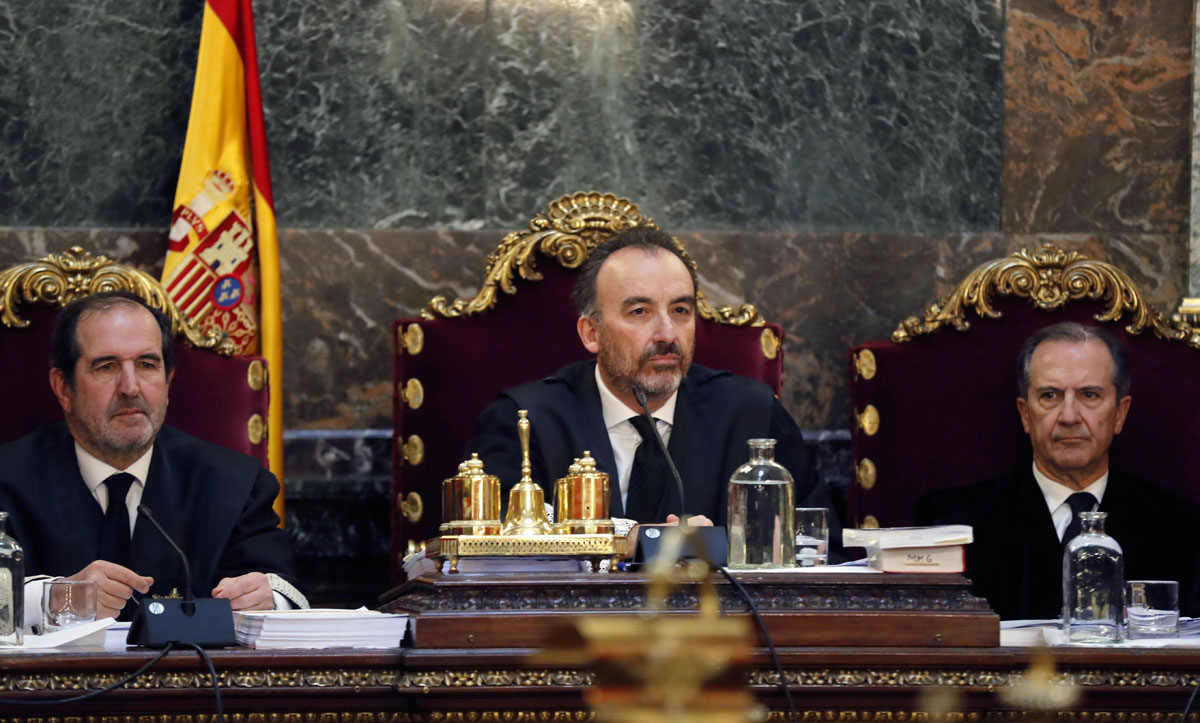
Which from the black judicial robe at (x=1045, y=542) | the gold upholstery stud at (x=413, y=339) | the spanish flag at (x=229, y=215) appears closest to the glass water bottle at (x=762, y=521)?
the black judicial robe at (x=1045, y=542)

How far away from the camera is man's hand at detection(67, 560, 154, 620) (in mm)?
2598

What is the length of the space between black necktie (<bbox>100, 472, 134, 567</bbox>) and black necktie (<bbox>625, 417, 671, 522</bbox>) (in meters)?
1.01

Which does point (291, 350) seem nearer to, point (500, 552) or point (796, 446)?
point (796, 446)

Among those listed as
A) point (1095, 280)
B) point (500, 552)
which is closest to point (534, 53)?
point (1095, 280)

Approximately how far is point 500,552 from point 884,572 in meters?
0.53

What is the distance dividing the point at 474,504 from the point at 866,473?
5.51 feet

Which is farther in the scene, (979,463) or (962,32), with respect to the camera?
(962,32)

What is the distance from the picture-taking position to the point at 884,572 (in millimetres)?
2180

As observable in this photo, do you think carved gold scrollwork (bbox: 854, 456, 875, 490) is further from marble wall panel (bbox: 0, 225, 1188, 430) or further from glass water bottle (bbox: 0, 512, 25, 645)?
glass water bottle (bbox: 0, 512, 25, 645)

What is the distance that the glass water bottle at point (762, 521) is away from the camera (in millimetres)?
2285

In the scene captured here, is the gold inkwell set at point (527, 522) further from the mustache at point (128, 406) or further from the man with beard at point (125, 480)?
the mustache at point (128, 406)

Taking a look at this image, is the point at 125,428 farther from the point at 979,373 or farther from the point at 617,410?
the point at 979,373

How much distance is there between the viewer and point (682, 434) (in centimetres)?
339

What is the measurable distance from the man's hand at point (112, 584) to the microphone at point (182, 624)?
51cm
